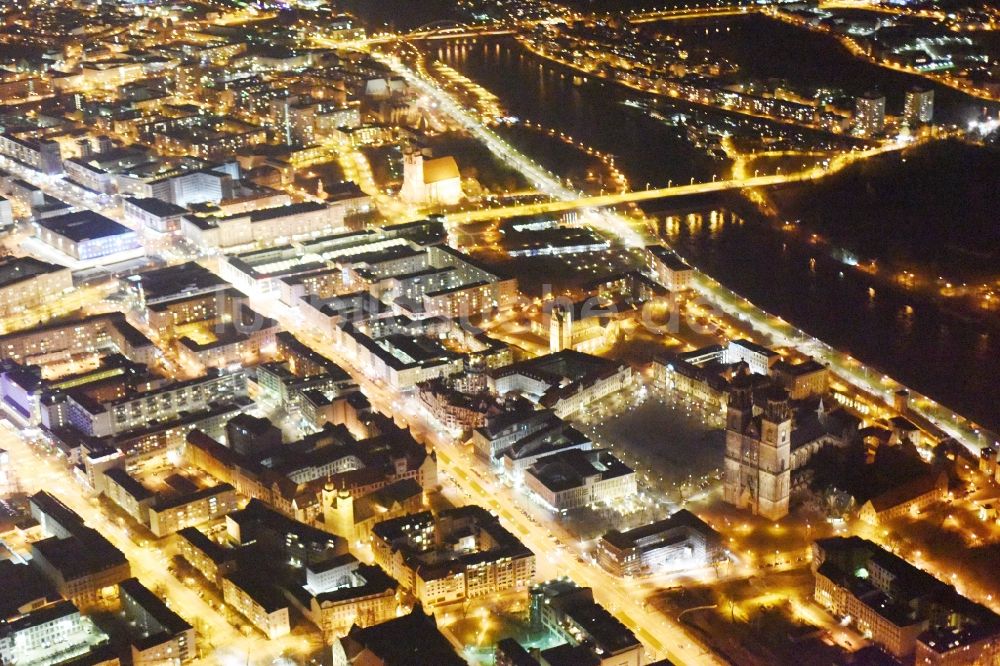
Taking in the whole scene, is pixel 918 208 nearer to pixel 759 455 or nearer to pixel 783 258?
pixel 783 258

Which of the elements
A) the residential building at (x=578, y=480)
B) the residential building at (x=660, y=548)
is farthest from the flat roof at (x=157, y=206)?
the residential building at (x=660, y=548)

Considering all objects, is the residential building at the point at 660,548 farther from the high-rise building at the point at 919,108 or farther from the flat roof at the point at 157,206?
the high-rise building at the point at 919,108

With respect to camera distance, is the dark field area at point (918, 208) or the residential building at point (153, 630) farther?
the dark field area at point (918, 208)

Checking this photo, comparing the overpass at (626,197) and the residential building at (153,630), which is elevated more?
the residential building at (153,630)

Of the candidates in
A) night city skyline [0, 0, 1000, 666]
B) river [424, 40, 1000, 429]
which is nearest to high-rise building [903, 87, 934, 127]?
night city skyline [0, 0, 1000, 666]

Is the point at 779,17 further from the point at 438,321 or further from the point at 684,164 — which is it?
the point at 438,321

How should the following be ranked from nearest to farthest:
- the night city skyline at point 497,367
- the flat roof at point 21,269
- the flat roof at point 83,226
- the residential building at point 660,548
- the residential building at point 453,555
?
the night city skyline at point 497,367, the residential building at point 453,555, the residential building at point 660,548, the flat roof at point 21,269, the flat roof at point 83,226

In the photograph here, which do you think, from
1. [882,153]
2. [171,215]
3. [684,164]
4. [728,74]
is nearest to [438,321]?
[171,215]
